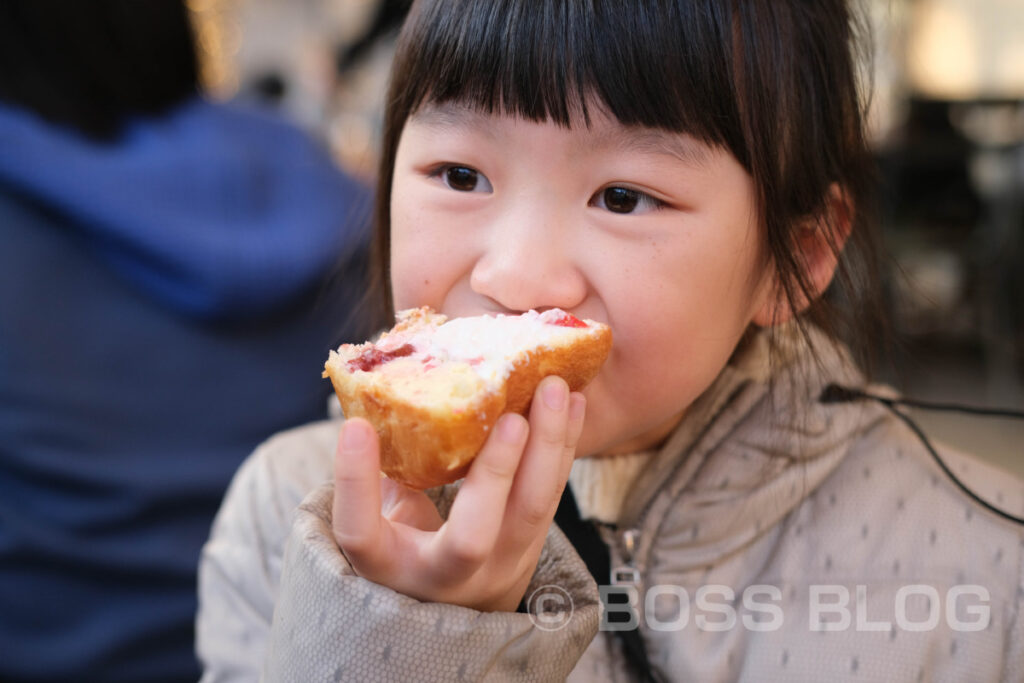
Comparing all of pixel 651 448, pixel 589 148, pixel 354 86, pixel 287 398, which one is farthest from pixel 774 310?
pixel 354 86

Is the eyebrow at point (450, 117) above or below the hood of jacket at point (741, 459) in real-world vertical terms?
above

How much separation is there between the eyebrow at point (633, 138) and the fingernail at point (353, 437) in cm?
35

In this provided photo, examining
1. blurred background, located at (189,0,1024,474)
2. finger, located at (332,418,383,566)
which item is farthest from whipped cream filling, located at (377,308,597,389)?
blurred background, located at (189,0,1024,474)

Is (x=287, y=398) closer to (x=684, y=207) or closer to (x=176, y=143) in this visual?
(x=176, y=143)

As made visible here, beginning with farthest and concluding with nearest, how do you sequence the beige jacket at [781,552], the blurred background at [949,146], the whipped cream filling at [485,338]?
the blurred background at [949,146] → the beige jacket at [781,552] → the whipped cream filling at [485,338]

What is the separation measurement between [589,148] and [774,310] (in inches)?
13.5

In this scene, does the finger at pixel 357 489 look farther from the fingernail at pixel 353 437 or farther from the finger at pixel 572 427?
the finger at pixel 572 427

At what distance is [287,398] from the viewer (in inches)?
64.4

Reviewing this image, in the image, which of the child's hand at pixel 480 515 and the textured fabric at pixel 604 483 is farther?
the textured fabric at pixel 604 483

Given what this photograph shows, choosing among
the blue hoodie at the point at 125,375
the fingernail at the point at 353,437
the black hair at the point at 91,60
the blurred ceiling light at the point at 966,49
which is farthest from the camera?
the blurred ceiling light at the point at 966,49

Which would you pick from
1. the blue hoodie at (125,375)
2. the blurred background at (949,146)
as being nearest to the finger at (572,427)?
the blue hoodie at (125,375)

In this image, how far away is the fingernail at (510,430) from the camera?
0.69 meters

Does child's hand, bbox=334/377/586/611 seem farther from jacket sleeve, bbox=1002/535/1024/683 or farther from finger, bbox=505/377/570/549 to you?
jacket sleeve, bbox=1002/535/1024/683

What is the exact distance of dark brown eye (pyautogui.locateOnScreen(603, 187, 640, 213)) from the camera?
2.78ft
